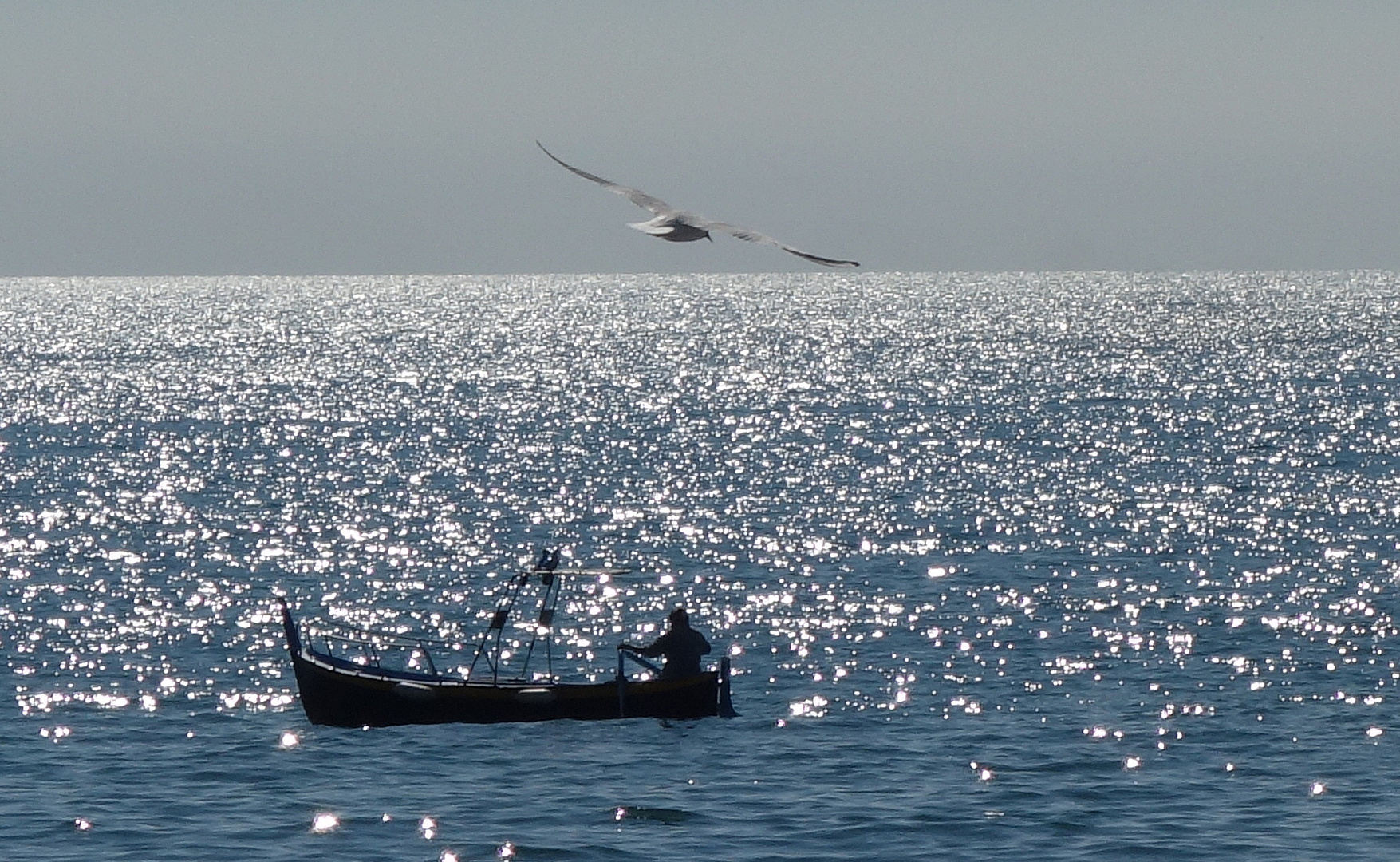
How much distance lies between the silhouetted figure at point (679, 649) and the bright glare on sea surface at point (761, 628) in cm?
121

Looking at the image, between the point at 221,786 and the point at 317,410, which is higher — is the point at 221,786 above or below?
below

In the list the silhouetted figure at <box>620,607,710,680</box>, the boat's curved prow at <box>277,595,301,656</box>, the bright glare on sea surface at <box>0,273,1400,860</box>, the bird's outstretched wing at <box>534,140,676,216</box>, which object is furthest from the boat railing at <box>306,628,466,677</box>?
the bird's outstretched wing at <box>534,140,676,216</box>

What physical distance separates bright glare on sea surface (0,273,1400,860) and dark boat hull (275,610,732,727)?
0.53m

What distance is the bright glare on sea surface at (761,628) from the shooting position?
96.1 ft

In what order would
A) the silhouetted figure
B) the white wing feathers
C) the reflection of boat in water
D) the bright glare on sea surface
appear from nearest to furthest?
the white wing feathers < the bright glare on sea surface < the reflection of boat in water < the silhouetted figure

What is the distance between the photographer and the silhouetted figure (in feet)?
120

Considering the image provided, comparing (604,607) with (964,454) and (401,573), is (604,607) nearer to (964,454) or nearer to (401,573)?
(401,573)

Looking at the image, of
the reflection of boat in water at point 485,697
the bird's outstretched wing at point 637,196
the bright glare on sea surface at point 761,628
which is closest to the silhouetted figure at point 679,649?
the reflection of boat in water at point 485,697

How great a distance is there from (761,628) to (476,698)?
12396 millimetres

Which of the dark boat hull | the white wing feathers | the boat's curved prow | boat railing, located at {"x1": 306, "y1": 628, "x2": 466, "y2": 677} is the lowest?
the dark boat hull

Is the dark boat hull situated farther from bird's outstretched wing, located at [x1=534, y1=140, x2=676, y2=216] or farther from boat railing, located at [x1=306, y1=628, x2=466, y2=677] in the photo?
bird's outstretched wing, located at [x1=534, y1=140, x2=676, y2=216]

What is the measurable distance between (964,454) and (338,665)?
61.1 metres

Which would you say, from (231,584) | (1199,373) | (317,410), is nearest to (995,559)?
(231,584)

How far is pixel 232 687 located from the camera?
132 ft
